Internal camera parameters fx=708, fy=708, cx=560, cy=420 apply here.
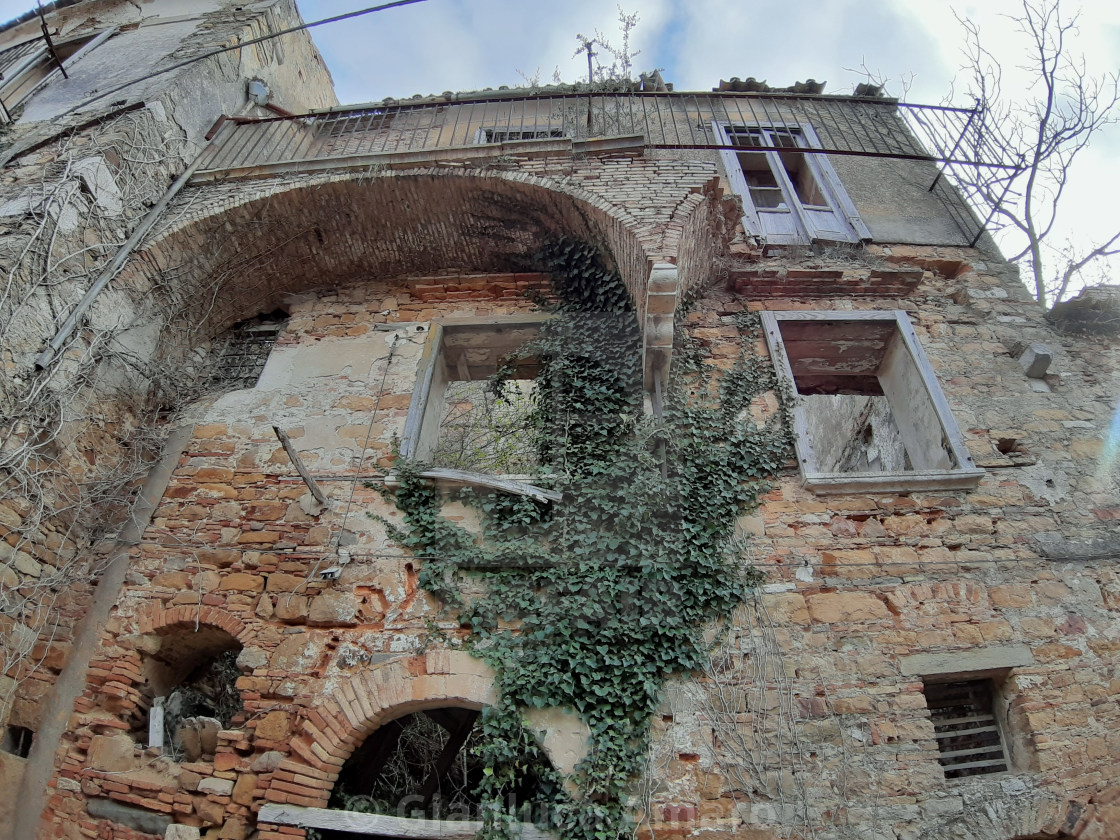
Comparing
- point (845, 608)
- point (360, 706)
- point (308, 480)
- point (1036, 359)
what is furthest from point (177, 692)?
point (1036, 359)

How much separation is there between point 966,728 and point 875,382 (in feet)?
11.3

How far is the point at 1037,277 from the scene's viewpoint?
23.8 feet

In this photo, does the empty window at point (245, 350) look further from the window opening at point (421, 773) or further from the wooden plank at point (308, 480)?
the window opening at point (421, 773)

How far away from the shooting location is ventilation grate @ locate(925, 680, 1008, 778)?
4355 millimetres

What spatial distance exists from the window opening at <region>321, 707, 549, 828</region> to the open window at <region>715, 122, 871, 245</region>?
215 inches

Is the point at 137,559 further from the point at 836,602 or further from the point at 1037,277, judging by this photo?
the point at 1037,277

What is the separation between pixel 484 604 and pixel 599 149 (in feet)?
14.0

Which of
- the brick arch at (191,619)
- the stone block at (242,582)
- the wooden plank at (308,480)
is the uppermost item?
the wooden plank at (308,480)

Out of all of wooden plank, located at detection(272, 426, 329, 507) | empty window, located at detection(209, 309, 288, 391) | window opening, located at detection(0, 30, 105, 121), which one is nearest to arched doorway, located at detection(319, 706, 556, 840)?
wooden plank, located at detection(272, 426, 329, 507)

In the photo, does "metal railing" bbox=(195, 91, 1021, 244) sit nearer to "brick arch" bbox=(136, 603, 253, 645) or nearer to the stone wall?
the stone wall

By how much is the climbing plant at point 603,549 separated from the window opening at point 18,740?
2.50 m

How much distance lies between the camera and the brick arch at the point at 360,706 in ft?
13.4

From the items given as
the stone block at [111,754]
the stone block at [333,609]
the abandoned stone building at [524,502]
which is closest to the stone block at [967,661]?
→ the abandoned stone building at [524,502]

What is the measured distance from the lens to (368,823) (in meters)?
3.97
